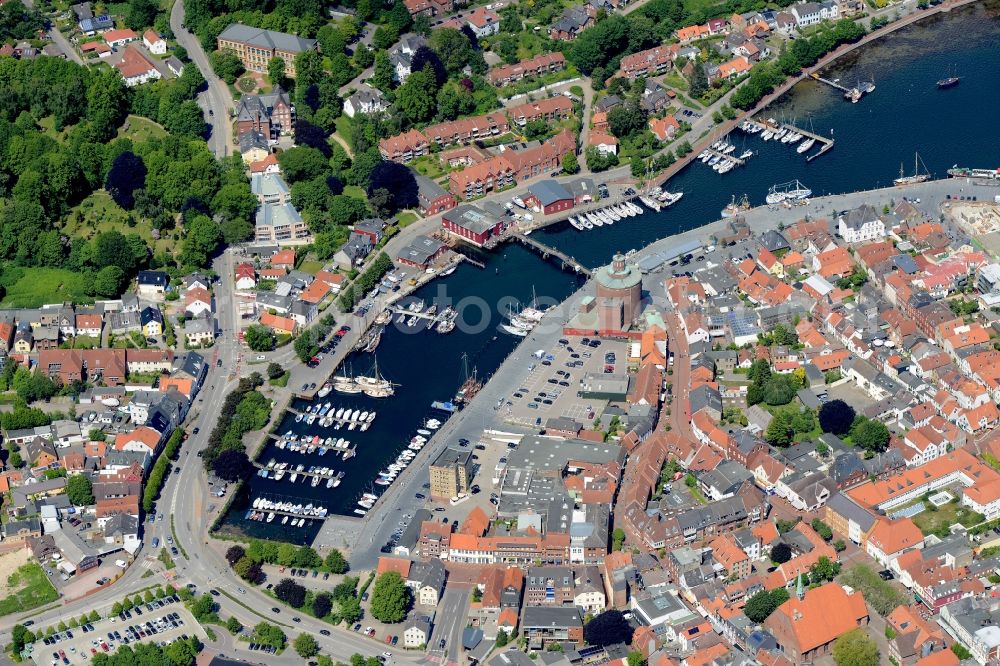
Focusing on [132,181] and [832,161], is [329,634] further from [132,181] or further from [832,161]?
[832,161]

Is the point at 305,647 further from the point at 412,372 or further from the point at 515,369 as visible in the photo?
the point at 515,369

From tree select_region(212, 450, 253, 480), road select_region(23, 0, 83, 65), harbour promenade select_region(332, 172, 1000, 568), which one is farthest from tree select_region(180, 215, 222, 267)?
road select_region(23, 0, 83, 65)

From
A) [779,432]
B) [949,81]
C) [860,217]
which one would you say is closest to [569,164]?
[860,217]

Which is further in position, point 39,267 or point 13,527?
point 39,267

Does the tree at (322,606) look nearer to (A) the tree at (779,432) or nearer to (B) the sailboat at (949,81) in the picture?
(A) the tree at (779,432)

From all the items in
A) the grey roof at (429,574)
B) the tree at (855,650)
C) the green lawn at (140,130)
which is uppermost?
the green lawn at (140,130)

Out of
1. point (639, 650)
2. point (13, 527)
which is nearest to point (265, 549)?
point (13, 527)

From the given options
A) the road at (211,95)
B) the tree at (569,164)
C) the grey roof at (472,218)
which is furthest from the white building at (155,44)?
the tree at (569,164)

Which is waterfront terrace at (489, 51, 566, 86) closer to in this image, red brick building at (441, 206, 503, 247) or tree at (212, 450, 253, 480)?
red brick building at (441, 206, 503, 247)
